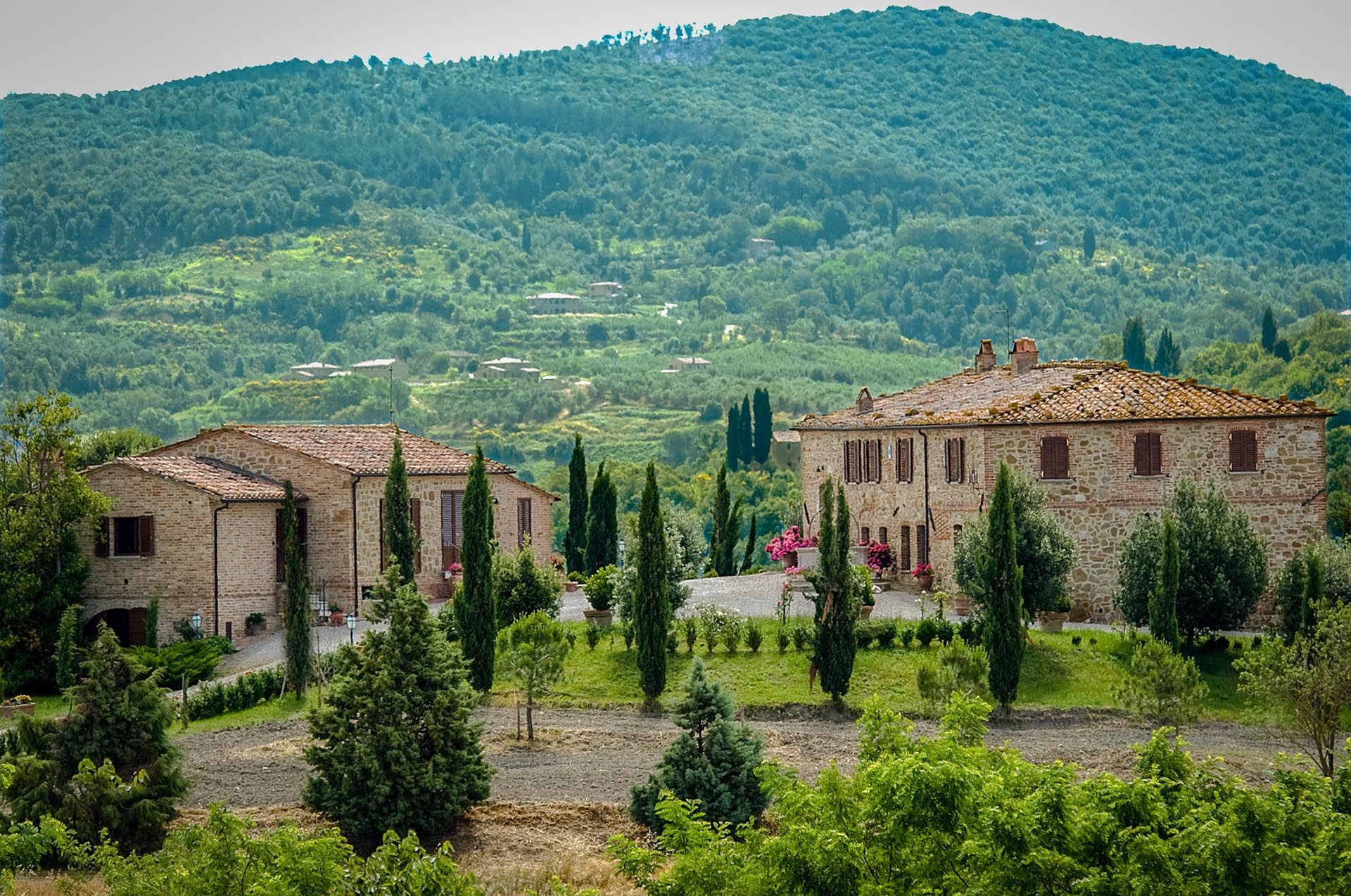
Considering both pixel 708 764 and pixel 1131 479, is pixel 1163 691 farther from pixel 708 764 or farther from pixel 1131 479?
pixel 1131 479

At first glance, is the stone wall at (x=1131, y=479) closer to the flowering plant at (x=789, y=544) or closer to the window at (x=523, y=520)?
the flowering plant at (x=789, y=544)

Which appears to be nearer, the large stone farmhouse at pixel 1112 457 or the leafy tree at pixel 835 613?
the leafy tree at pixel 835 613

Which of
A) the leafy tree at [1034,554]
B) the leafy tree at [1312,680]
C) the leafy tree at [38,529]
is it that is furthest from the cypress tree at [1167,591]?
the leafy tree at [38,529]

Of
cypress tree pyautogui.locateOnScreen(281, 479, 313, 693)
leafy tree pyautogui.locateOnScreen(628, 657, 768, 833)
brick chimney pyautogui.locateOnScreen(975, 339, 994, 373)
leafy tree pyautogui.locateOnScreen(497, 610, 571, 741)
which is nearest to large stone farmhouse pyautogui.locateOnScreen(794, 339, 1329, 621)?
brick chimney pyautogui.locateOnScreen(975, 339, 994, 373)

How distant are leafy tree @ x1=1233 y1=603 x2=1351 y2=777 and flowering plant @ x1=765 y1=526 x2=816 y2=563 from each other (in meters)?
17.6

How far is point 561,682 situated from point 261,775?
26.4 feet

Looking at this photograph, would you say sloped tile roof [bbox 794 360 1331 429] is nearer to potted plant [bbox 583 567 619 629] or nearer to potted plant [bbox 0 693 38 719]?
potted plant [bbox 583 567 619 629]

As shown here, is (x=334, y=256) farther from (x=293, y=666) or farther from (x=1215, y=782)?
(x=1215, y=782)

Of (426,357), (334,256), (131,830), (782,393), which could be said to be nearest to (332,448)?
(131,830)

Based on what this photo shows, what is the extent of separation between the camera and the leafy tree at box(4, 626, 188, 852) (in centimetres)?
2477

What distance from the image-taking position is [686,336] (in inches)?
7333

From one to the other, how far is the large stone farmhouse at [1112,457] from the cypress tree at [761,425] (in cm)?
4193

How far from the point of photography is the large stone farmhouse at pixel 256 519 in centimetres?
4162

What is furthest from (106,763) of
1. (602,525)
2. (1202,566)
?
(602,525)
